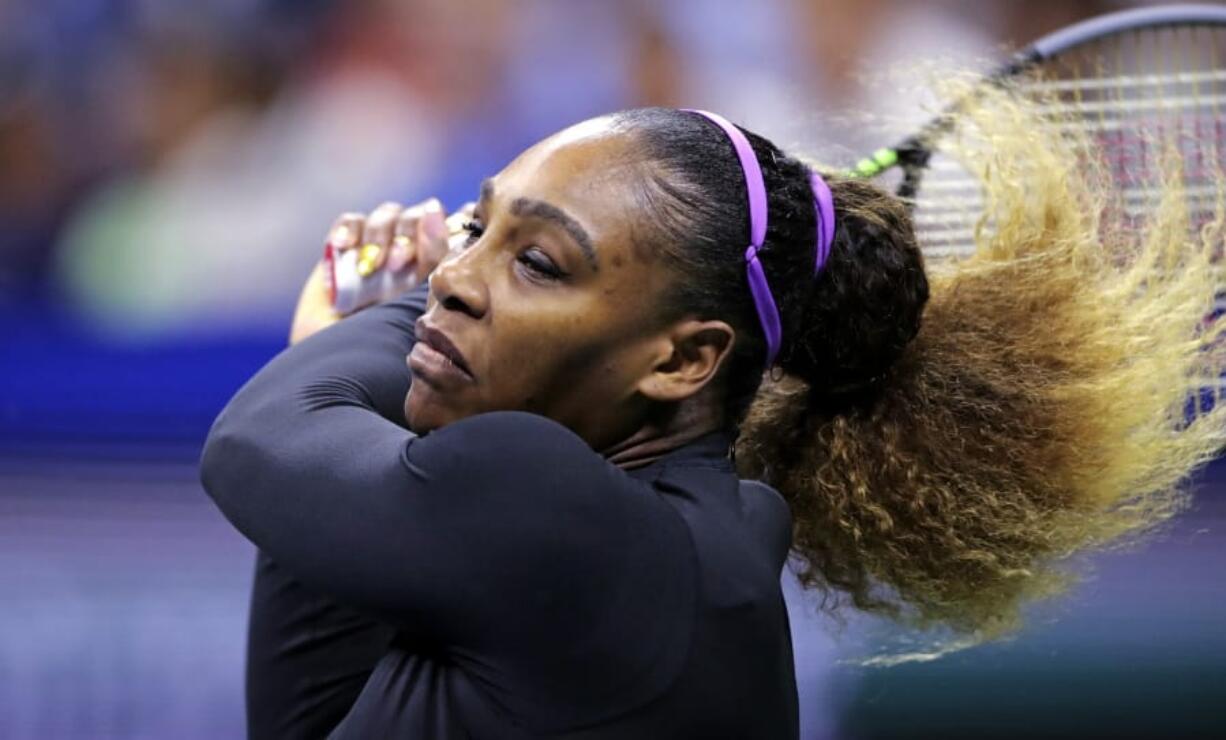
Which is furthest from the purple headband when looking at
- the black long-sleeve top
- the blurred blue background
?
the blurred blue background

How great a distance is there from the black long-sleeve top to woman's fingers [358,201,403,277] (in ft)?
1.15

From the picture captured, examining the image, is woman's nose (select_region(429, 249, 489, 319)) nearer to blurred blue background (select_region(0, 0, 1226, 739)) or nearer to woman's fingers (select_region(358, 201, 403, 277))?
woman's fingers (select_region(358, 201, 403, 277))

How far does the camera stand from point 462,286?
0.89 m

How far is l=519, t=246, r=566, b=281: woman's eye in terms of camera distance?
88 cm

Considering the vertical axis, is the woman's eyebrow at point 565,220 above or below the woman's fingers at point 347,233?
above

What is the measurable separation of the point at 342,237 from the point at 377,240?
0.03m

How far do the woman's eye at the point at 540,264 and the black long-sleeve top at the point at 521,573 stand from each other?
0.11m

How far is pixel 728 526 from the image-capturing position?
0.88 m

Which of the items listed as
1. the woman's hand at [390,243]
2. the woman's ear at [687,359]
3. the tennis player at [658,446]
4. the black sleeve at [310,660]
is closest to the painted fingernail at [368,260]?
the woman's hand at [390,243]

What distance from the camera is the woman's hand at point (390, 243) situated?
1221 millimetres

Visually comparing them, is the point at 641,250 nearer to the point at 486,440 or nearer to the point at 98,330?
the point at 486,440

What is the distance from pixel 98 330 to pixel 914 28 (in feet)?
5.95

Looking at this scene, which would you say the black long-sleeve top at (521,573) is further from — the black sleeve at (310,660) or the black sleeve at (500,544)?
the black sleeve at (310,660)

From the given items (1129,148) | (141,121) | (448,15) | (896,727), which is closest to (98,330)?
(141,121)
